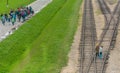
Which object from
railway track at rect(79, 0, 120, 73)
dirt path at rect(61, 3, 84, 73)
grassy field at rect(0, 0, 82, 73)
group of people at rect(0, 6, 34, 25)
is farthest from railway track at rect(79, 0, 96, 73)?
group of people at rect(0, 6, 34, 25)

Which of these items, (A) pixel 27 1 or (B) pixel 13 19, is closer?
(B) pixel 13 19

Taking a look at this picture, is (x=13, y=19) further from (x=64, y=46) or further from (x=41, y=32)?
(x=64, y=46)

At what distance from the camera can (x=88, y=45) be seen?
3809 cm

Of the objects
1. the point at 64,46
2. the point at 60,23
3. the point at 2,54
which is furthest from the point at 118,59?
the point at 60,23

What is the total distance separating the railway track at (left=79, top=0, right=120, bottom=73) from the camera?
31.0 metres

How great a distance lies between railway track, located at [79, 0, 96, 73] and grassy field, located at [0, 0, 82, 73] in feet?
4.20

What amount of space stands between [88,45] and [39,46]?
4.57m

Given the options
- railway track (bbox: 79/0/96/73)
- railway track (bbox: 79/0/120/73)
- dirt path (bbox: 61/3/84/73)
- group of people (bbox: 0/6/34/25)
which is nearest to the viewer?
dirt path (bbox: 61/3/84/73)

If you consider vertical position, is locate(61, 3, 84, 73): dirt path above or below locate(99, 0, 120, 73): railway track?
above

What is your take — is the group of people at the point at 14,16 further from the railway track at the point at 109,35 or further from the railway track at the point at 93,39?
the railway track at the point at 109,35

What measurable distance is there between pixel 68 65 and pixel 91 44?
729 centimetres

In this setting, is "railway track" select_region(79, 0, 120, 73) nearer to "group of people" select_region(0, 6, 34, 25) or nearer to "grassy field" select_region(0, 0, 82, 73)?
"grassy field" select_region(0, 0, 82, 73)

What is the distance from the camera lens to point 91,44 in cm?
3847

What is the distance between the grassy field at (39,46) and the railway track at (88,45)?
128 cm
